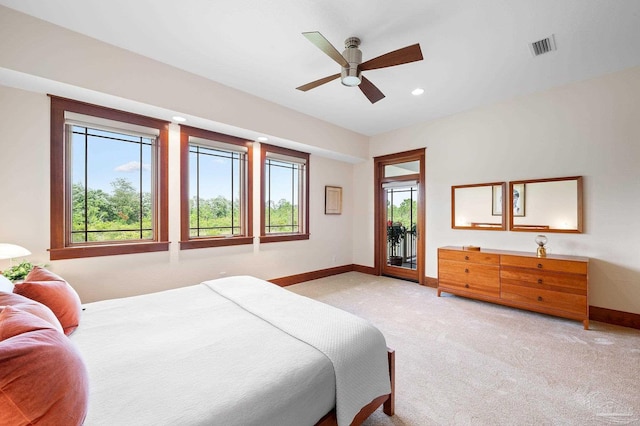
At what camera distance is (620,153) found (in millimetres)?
3133

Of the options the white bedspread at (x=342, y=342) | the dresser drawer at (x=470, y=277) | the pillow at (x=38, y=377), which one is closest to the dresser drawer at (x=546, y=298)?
the dresser drawer at (x=470, y=277)

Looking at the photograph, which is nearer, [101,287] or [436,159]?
[101,287]

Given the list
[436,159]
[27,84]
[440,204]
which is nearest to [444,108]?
[436,159]

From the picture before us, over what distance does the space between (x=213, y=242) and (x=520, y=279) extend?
4176 millimetres

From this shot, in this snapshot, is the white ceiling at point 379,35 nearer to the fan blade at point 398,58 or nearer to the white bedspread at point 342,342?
the fan blade at point 398,58

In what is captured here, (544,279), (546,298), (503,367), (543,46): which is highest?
(543,46)

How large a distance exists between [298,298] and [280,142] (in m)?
2.99

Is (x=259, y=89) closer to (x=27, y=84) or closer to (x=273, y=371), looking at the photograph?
(x=27, y=84)

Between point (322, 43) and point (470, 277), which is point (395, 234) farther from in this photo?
point (322, 43)

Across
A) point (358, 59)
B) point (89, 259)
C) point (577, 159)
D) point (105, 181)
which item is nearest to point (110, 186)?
point (105, 181)

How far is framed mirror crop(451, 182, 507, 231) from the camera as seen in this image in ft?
13.1

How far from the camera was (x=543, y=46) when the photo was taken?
2666 millimetres

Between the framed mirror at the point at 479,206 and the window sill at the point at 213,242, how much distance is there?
11.4 feet

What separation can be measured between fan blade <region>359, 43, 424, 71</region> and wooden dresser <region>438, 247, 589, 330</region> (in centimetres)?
277
